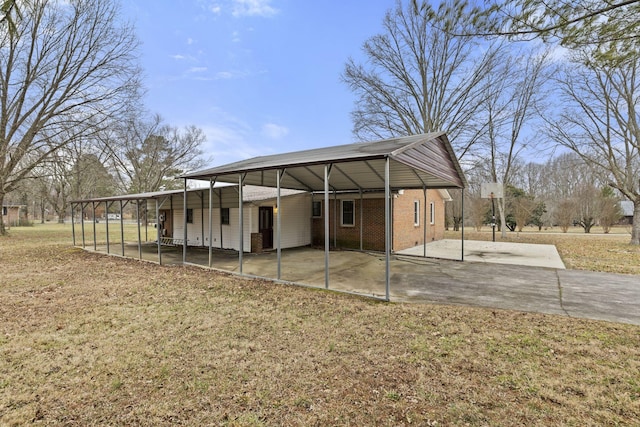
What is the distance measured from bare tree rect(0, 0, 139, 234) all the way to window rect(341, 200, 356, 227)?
15.4 metres

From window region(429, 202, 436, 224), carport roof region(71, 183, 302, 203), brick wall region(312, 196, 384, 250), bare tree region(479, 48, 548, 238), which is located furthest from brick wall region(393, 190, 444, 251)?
bare tree region(479, 48, 548, 238)

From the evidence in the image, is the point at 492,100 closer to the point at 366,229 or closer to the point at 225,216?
the point at 366,229

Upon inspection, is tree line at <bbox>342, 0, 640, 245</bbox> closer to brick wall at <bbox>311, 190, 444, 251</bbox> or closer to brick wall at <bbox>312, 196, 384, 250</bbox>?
brick wall at <bbox>311, 190, 444, 251</bbox>

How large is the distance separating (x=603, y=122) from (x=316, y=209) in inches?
644

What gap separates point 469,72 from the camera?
724 inches

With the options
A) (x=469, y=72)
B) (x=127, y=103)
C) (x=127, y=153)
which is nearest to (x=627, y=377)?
(x=469, y=72)

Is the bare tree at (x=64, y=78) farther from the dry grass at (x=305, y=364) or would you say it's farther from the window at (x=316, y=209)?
the dry grass at (x=305, y=364)

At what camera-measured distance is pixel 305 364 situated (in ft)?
11.1

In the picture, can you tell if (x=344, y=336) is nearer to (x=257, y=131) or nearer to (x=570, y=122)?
(x=570, y=122)

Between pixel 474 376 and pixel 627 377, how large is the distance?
1.56 metres

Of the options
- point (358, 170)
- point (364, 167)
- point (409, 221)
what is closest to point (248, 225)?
point (358, 170)

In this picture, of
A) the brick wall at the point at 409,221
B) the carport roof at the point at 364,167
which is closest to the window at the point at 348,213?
the carport roof at the point at 364,167

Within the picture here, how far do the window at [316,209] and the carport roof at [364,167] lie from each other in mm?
1819

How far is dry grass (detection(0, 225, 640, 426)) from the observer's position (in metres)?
2.54
